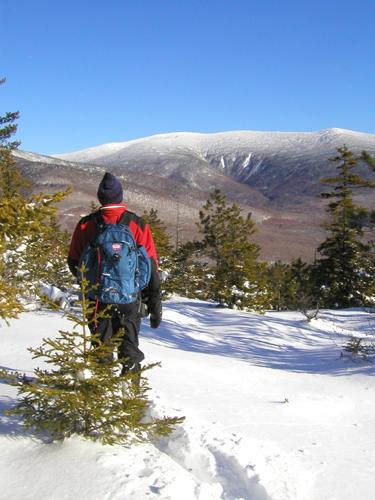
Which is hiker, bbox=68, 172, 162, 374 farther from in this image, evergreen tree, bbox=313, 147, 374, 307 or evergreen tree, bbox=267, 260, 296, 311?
evergreen tree, bbox=313, 147, 374, 307

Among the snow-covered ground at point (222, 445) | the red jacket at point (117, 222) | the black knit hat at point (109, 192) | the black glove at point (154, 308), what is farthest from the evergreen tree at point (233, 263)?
the black knit hat at point (109, 192)

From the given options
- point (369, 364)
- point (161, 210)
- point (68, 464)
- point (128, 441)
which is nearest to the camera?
point (68, 464)

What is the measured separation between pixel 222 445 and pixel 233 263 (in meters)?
12.7

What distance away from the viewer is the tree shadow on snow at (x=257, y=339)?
24.4ft

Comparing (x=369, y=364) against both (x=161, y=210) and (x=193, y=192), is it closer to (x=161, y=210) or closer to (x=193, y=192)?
(x=161, y=210)

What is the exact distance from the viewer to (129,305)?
329 centimetres

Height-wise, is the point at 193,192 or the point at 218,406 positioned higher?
the point at 193,192

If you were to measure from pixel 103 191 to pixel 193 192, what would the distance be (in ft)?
623

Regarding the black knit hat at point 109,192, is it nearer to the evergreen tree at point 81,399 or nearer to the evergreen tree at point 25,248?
the evergreen tree at point 25,248

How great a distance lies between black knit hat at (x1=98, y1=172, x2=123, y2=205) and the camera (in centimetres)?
339

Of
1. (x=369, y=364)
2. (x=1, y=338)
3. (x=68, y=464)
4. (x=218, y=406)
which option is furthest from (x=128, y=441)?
(x=369, y=364)

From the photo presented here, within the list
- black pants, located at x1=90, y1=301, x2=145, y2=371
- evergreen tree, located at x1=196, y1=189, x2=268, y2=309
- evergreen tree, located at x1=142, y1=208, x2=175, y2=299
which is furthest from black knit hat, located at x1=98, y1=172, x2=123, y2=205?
evergreen tree, located at x1=142, y1=208, x2=175, y2=299

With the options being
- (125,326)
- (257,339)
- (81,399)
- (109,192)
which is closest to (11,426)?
(81,399)

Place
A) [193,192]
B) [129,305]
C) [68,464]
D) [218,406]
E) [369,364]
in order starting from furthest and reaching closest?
[193,192] → [369,364] → [218,406] → [129,305] → [68,464]
